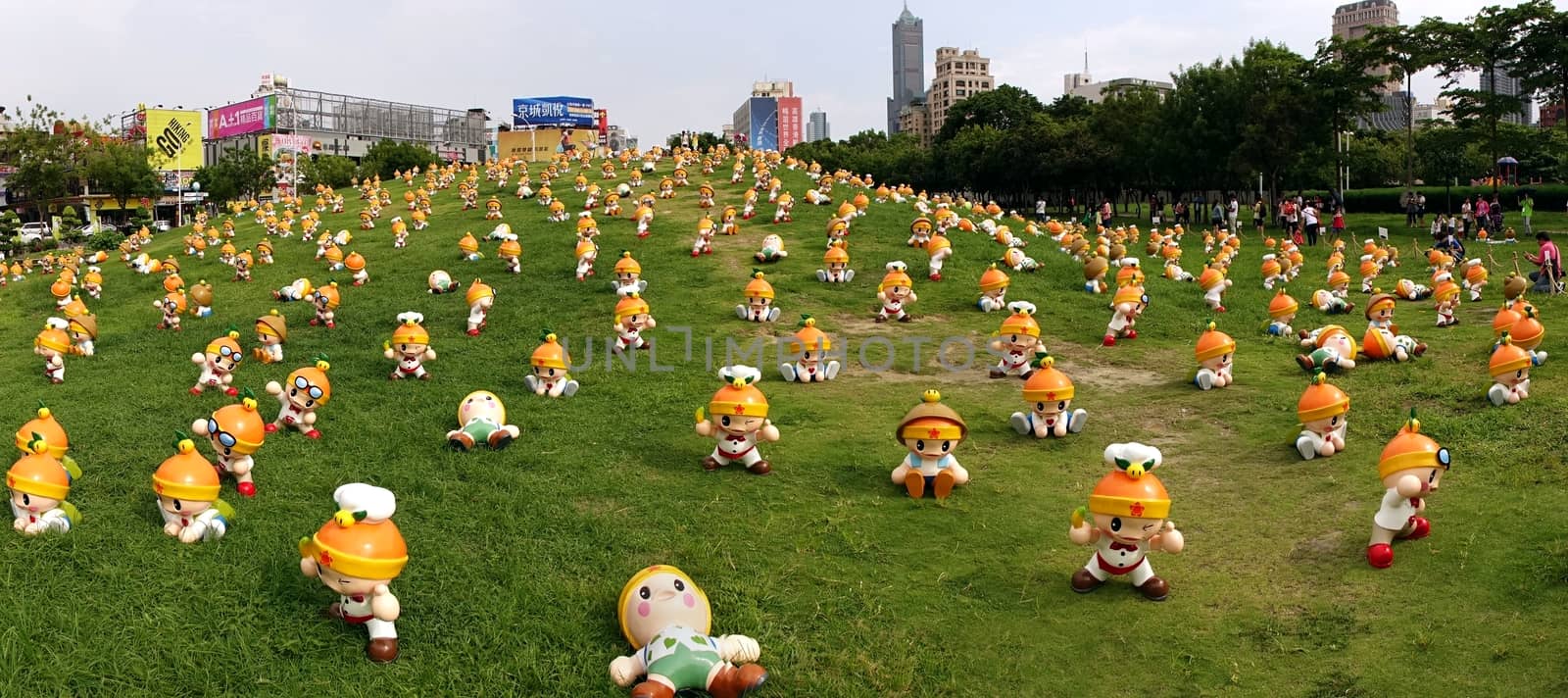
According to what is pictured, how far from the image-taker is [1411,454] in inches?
335

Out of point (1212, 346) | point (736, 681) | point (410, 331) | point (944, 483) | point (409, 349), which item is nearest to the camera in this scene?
point (736, 681)

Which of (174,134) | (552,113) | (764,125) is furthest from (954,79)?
(174,134)

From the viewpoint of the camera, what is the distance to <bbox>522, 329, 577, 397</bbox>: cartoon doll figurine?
14.2m

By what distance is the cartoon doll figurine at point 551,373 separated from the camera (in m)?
14.2

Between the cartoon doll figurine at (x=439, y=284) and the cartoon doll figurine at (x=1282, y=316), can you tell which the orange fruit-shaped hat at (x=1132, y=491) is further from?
the cartoon doll figurine at (x=439, y=284)

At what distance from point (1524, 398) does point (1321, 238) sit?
2701 centimetres

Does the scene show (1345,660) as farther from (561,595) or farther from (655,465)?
(655,465)

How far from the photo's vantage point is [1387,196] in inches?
2046

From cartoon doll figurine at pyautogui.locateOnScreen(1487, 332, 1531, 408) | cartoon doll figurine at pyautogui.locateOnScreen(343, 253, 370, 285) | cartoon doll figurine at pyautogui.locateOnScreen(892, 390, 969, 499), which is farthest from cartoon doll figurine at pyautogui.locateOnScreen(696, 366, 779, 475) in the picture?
cartoon doll figurine at pyautogui.locateOnScreen(343, 253, 370, 285)

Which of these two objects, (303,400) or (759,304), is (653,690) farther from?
(759,304)

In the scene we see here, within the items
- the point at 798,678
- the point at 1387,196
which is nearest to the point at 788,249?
the point at 798,678

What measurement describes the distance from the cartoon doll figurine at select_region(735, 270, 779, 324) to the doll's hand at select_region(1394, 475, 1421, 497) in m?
12.2

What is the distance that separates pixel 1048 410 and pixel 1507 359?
5094mm

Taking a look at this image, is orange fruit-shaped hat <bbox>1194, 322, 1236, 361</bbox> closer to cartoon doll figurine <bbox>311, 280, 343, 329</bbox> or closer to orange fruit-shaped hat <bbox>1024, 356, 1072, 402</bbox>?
orange fruit-shaped hat <bbox>1024, 356, 1072, 402</bbox>
